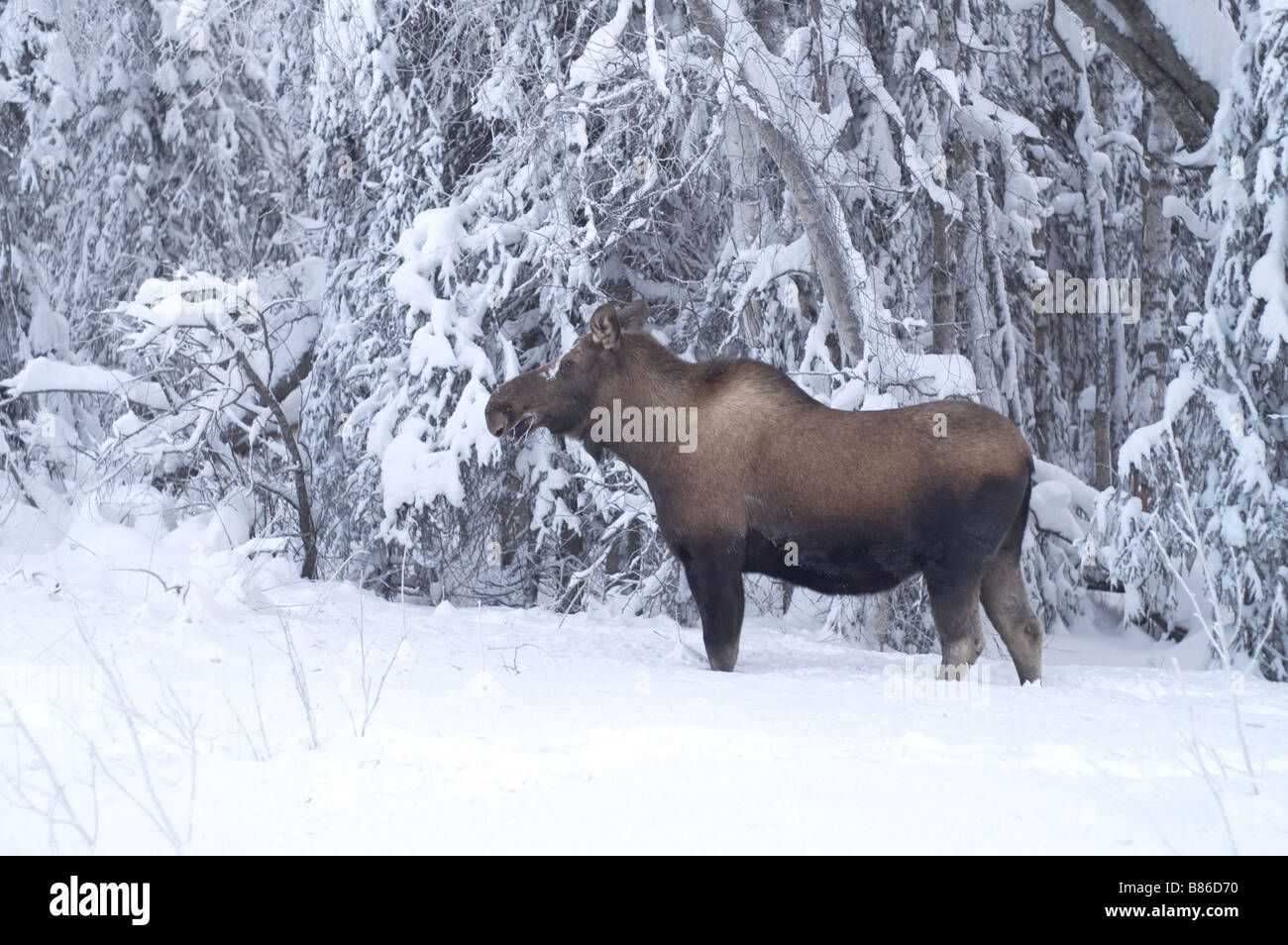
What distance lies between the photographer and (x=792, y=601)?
1052 cm

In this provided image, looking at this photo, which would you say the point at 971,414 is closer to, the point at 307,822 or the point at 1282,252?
the point at 1282,252

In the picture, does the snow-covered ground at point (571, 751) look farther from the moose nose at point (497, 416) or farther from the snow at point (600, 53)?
the snow at point (600, 53)

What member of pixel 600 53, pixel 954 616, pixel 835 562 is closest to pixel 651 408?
pixel 835 562

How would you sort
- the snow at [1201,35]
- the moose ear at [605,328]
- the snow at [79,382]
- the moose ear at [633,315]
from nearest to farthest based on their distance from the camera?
the moose ear at [605,328]
the moose ear at [633,315]
the snow at [1201,35]
the snow at [79,382]

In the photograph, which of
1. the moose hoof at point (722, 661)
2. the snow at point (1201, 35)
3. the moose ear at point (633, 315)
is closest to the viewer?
the moose hoof at point (722, 661)

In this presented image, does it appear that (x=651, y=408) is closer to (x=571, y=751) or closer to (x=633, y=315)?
(x=633, y=315)

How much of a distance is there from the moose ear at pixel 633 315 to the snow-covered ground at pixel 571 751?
6.55 ft

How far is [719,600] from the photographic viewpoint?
612 centimetres

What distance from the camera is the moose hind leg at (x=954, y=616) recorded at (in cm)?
581

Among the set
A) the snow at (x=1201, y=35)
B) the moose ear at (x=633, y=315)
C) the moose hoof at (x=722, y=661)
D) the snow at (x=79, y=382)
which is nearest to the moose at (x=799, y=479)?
the moose hoof at (x=722, y=661)

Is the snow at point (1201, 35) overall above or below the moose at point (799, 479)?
above

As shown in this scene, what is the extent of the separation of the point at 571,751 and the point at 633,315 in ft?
12.4

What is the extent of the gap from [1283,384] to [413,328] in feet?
20.9
